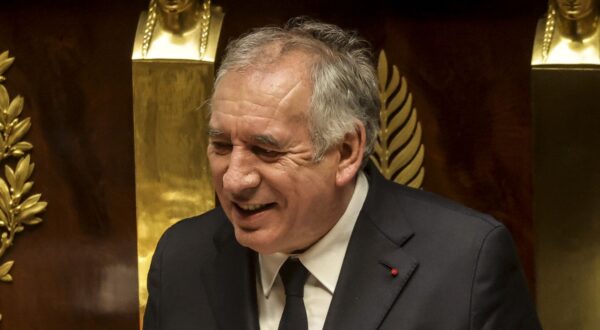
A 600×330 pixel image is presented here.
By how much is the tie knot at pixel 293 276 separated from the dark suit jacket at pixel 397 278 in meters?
0.07

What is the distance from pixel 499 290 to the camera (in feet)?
6.87

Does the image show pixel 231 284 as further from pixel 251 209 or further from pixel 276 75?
pixel 276 75

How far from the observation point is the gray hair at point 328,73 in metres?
2.07

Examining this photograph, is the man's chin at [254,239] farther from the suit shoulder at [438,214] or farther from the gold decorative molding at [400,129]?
the gold decorative molding at [400,129]

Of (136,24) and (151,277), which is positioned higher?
(136,24)

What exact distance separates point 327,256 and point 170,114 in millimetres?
695

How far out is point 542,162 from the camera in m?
2.69

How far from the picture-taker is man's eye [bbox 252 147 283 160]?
2.05 meters

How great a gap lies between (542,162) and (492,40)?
292mm

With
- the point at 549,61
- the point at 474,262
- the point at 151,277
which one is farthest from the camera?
the point at 549,61

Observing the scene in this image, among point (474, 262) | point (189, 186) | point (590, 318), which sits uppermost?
point (474, 262)

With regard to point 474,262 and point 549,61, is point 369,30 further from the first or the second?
point 474,262

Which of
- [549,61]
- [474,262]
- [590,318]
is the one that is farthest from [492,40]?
[474,262]

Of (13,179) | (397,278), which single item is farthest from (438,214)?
(13,179)
